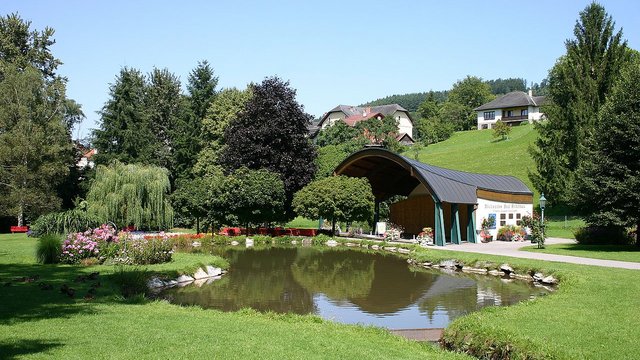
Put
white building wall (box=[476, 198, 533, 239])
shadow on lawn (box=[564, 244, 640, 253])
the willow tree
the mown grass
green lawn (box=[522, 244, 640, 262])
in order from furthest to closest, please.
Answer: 1. the willow tree
2. white building wall (box=[476, 198, 533, 239])
3. shadow on lawn (box=[564, 244, 640, 253])
4. green lawn (box=[522, 244, 640, 262])
5. the mown grass

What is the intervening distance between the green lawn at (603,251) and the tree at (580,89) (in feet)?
36.5

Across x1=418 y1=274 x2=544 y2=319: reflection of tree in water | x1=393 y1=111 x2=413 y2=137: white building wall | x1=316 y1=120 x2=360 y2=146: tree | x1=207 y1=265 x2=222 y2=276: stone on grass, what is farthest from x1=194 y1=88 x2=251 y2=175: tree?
x1=393 y1=111 x2=413 y2=137: white building wall

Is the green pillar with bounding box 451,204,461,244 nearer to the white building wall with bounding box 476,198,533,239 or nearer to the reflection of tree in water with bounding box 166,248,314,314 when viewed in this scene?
the white building wall with bounding box 476,198,533,239

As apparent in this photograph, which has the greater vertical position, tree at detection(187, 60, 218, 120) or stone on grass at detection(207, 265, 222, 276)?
tree at detection(187, 60, 218, 120)

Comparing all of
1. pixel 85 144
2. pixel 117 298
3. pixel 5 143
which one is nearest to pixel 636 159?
pixel 117 298

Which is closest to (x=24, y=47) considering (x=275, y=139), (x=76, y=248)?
(x=275, y=139)

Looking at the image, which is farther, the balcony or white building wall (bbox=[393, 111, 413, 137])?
white building wall (bbox=[393, 111, 413, 137])

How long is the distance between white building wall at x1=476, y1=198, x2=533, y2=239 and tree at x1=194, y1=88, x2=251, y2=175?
23.8 metres

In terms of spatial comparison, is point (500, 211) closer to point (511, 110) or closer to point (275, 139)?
A: point (275, 139)

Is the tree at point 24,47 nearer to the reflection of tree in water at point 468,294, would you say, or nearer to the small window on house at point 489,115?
the reflection of tree in water at point 468,294

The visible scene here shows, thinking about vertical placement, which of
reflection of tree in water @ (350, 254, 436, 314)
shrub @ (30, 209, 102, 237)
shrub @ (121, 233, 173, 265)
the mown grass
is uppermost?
shrub @ (30, 209, 102, 237)

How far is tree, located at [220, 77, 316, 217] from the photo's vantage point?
126 ft

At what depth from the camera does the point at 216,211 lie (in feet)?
115

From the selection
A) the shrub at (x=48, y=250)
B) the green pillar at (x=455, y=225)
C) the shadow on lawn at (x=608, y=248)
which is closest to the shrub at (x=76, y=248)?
the shrub at (x=48, y=250)
